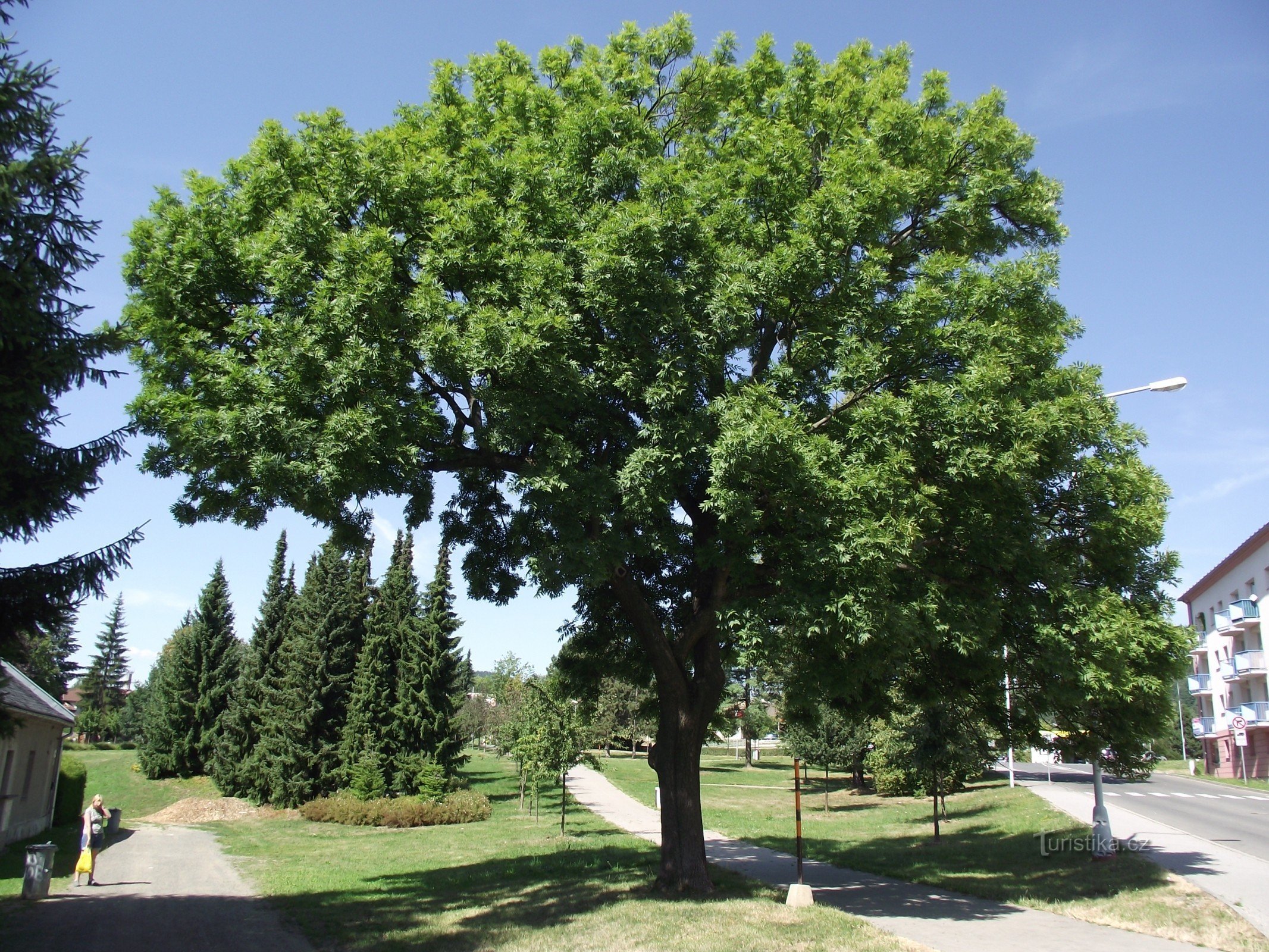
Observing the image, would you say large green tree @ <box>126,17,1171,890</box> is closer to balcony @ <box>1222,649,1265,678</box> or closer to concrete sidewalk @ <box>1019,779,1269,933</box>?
concrete sidewalk @ <box>1019,779,1269,933</box>

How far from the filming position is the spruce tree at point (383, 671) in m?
34.3

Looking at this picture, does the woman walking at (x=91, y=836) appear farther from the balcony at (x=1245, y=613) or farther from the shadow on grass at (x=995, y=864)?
the balcony at (x=1245, y=613)

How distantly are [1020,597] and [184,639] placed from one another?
45.0 metres

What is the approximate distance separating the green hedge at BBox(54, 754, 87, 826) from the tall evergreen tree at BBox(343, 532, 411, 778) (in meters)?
9.18

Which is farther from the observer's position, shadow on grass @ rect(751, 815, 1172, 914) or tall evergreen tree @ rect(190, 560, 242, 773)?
tall evergreen tree @ rect(190, 560, 242, 773)

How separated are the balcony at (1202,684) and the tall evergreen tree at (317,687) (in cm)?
4917

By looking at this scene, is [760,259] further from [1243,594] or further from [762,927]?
[1243,594]

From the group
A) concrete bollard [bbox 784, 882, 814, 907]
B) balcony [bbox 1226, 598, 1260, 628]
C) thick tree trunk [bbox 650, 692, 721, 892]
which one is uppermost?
balcony [bbox 1226, 598, 1260, 628]

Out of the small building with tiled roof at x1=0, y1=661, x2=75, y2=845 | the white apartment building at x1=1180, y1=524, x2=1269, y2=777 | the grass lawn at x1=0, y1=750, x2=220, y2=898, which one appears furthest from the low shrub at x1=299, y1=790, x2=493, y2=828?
the white apartment building at x1=1180, y1=524, x2=1269, y2=777

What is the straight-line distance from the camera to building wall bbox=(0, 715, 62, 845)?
20.2 metres

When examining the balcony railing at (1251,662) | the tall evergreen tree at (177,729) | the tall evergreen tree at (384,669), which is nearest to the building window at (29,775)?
the tall evergreen tree at (384,669)

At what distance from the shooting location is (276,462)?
385 inches

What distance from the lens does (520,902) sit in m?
12.4

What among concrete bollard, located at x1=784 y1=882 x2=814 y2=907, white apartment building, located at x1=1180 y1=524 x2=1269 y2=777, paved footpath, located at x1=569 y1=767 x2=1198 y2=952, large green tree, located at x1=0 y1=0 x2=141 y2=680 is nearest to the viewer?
large green tree, located at x1=0 y1=0 x2=141 y2=680
